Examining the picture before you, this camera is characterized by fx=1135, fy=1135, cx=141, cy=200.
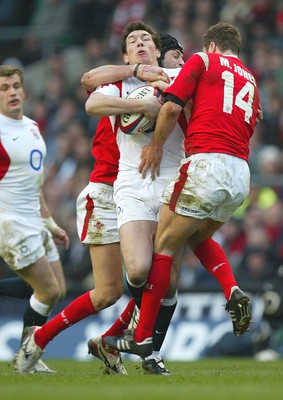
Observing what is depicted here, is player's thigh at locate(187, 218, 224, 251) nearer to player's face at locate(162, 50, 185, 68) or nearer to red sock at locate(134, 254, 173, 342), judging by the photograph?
red sock at locate(134, 254, 173, 342)

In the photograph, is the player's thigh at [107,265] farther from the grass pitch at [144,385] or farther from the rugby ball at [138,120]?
the rugby ball at [138,120]

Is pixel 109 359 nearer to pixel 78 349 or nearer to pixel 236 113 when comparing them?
pixel 236 113

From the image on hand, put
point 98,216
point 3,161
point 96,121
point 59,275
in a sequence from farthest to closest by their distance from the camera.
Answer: point 96,121, point 59,275, point 3,161, point 98,216

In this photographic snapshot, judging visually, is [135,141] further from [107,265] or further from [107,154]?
[107,265]

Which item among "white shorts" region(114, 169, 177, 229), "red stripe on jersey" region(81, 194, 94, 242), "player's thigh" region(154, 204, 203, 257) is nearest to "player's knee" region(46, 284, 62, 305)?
"red stripe on jersey" region(81, 194, 94, 242)

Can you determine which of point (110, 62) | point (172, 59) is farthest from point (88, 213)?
point (110, 62)

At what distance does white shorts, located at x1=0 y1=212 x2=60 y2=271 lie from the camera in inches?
375

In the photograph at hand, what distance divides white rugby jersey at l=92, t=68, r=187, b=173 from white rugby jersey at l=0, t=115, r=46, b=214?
4.90 feet

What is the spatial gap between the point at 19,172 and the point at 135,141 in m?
1.71

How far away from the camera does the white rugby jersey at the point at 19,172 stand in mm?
9727

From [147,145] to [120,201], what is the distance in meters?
0.47

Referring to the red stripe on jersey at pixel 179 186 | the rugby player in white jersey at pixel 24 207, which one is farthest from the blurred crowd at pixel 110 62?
the red stripe on jersey at pixel 179 186

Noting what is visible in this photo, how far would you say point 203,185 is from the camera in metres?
7.86

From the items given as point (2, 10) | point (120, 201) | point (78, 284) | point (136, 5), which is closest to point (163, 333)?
point (120, 201)
